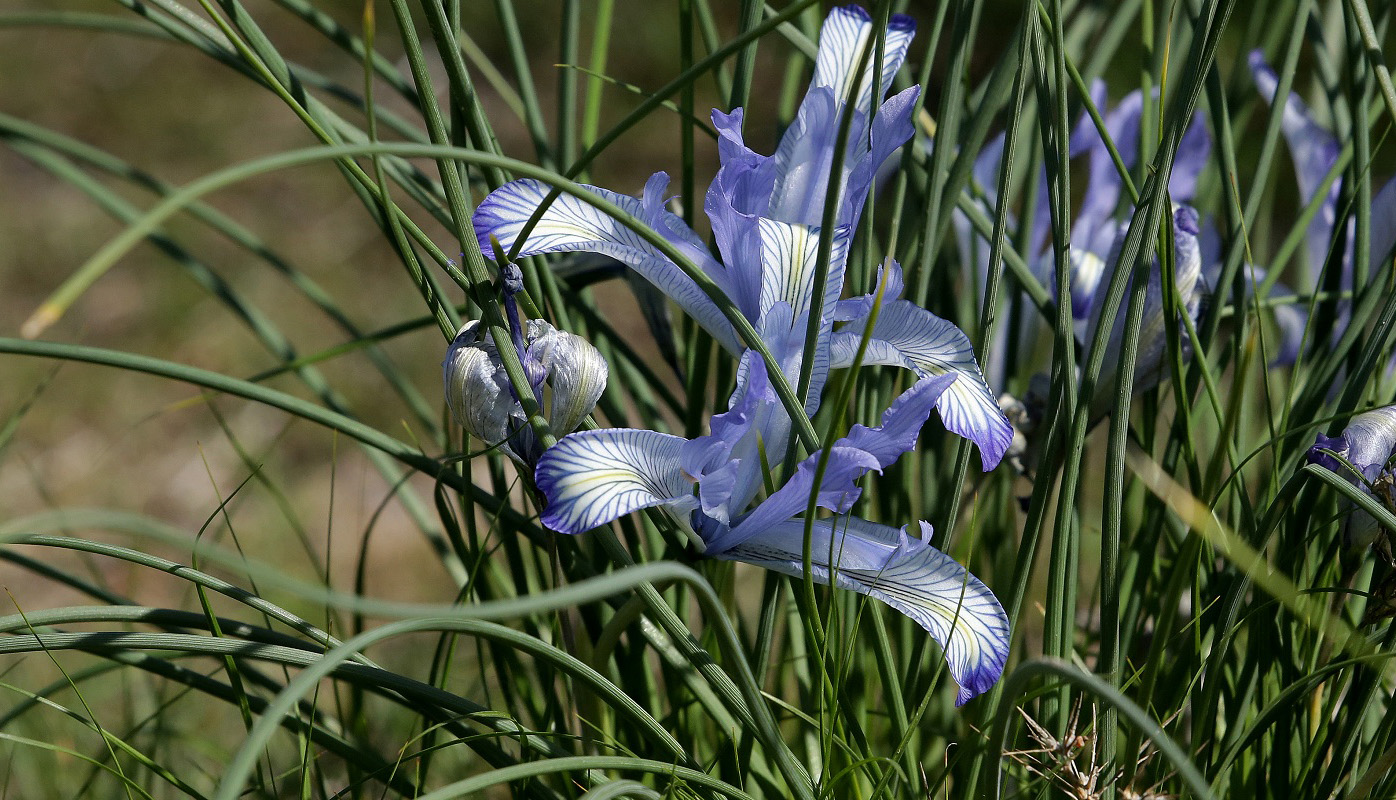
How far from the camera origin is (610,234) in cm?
41

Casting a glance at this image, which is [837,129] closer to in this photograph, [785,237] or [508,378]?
[785,237]

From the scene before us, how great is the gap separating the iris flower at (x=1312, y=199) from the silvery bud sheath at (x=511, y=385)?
1.36 ft

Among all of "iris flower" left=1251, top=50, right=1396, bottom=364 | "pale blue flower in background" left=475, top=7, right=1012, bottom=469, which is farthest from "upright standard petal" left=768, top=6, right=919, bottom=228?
"iris flower" left=1251, top=50, right=1396, bottom=364

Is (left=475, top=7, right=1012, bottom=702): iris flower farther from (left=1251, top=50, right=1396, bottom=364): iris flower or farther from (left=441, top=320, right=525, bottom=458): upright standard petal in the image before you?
(left=1251, top=50, right=1396, bottom=364): iris flower

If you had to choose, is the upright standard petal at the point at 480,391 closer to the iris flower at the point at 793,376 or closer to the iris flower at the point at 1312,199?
the iris flower at the point at 793,376

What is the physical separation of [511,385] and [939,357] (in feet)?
0.53

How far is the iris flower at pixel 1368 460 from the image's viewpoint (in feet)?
1.27

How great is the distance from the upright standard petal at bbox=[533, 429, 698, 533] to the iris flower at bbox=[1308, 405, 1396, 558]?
0.24m

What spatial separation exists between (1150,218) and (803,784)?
0.25 meters

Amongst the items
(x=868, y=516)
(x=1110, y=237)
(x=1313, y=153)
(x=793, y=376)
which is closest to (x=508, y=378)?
(x=793, y=376)

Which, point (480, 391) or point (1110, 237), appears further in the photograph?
point (1110, 237)

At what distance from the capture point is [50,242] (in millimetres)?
1767

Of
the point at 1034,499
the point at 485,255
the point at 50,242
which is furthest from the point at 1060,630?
the point at 50,242

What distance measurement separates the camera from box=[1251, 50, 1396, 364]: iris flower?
57 cm
